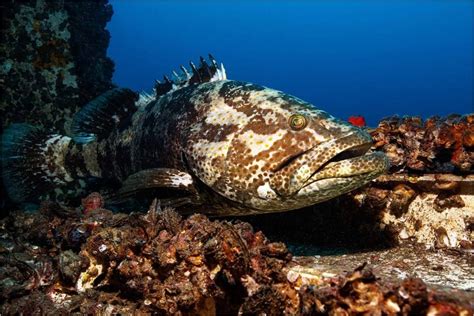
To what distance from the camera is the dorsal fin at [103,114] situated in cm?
522

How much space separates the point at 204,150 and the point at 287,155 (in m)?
0.88

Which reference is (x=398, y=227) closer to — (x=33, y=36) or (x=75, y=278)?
(x=75, y=278)

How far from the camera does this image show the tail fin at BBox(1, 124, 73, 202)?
5164 mm

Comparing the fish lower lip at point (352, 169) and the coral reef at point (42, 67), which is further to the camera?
the coral reef at point (42, 67)

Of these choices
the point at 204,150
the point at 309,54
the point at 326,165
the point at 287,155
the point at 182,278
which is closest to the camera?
the point at 182,278

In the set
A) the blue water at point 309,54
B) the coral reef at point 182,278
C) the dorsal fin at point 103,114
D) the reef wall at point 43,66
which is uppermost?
the blue water at point 309,54

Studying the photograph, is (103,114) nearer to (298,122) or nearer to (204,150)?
(204,150)

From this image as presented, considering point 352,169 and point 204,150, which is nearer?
point 352,169

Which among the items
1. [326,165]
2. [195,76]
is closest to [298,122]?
[326,165]

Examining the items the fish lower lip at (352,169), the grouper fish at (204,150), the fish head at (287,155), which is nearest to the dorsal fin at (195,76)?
the grouper fish at (204,150)

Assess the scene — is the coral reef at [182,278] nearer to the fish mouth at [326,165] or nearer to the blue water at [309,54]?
the fish mouth at [326,165]

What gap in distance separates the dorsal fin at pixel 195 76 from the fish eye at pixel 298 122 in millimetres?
1372

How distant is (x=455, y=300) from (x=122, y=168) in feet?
13.2

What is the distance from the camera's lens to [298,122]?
3.24 metres
